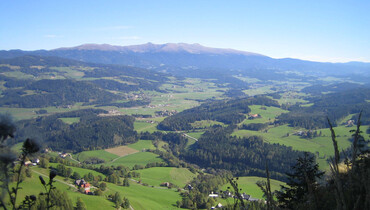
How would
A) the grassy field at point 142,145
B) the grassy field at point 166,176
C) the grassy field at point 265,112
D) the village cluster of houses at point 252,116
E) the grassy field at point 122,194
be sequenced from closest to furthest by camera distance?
the grassy field at point 122,194 < the grassy field at point 166,176 < the grassy field at point 142,145 < the grassy field at point 265,112 < the village cluster of houses at point 252,116

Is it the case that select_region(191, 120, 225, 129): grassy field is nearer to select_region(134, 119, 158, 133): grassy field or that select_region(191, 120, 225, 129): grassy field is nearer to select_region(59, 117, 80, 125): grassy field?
select_region(134, 119, 158, 133): grassy field

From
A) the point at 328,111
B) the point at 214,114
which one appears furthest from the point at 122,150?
the point at 328,111

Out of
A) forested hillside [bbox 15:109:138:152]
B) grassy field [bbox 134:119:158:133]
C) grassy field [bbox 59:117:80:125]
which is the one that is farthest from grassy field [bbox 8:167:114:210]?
grassy field [bbox 59:117:80:125]

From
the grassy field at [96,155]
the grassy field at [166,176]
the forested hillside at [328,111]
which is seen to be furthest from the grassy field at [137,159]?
the forested hillside at [328,111]

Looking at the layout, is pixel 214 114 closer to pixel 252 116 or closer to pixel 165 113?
pixel 252 116

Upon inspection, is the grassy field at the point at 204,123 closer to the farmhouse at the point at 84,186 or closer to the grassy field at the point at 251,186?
the grassy field at the point at 251,186

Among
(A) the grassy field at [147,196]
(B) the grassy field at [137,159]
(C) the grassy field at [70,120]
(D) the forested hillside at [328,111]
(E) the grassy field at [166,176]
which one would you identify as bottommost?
(B) the grassy field at [137,159]

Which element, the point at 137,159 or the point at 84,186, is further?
the point at 137,159

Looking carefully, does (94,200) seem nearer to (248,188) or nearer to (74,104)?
(248,188)

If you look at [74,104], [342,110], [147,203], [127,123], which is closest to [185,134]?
[127,123]
